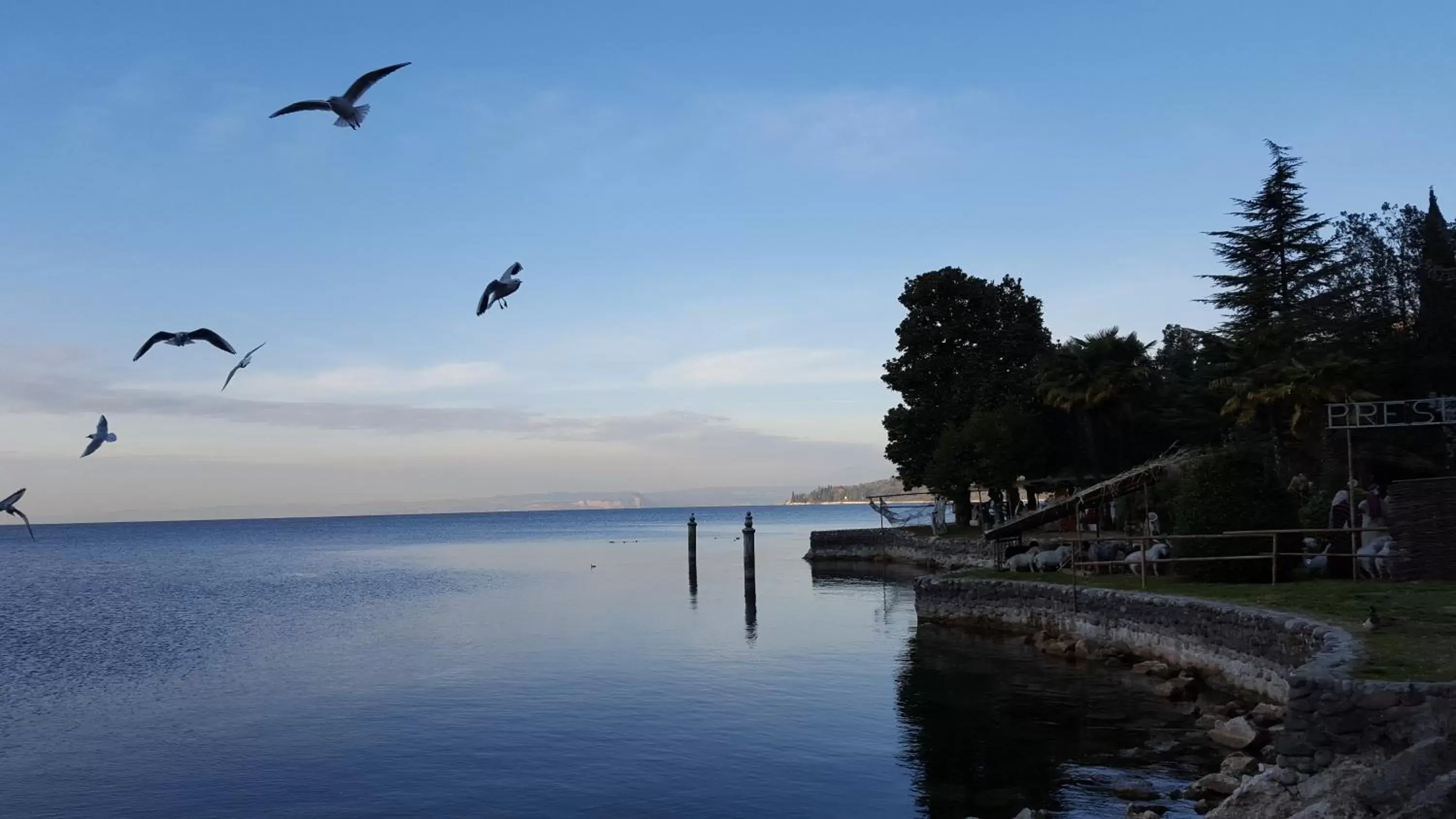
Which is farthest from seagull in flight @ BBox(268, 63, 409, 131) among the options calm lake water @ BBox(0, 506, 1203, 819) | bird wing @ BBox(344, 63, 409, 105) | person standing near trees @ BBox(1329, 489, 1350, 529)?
person standing near trees @ BBox(1329, 489, 1350, 529)

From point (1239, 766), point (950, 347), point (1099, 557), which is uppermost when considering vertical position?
point (950, 347)

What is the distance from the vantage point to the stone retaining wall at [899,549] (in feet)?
Result: 167

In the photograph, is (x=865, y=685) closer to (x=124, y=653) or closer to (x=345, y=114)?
(x=345, y=114)

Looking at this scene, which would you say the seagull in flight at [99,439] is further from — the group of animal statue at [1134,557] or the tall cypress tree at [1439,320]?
the tall cypress tree at [1439,320]

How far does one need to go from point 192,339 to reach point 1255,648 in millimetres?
17244

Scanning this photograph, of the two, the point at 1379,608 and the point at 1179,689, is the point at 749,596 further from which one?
the point at 1379,608

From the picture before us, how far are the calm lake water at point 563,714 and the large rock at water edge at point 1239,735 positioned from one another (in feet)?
3.40

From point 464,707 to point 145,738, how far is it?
599 cm

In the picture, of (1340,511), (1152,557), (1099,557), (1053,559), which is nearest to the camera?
(1340,511)

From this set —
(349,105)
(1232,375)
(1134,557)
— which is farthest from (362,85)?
(1232,375)

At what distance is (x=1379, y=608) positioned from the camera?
1803 centimetres

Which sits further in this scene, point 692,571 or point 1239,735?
point 692,571

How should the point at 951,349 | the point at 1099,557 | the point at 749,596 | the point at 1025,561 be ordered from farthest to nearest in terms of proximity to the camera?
the point at 951,349
the point at 749,596
the point at 1025,561
the point at 1099,557

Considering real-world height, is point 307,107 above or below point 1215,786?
above
